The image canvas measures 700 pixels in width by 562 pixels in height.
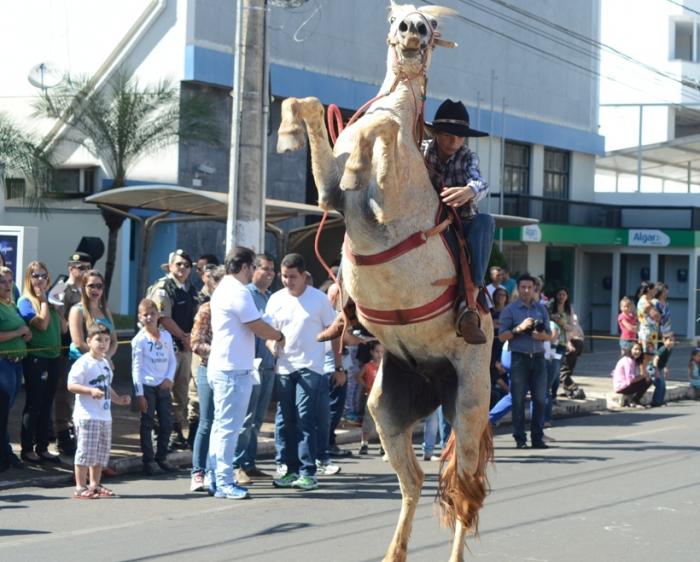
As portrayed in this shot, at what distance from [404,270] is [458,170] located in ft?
2.93

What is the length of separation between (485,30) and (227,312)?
23.0 meters

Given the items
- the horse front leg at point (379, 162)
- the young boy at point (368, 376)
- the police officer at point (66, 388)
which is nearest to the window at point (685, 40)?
the young boy at point (368, 376)

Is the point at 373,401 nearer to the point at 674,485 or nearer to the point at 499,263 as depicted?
the point at 674,485

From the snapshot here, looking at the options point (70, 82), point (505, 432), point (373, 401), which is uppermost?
point (70, 82)

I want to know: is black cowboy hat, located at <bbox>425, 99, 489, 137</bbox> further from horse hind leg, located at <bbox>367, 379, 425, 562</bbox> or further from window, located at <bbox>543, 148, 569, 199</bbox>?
window, located at <bbox>543, 148, 569, 199</bbox>

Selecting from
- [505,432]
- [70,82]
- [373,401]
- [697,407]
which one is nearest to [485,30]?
[70,82]

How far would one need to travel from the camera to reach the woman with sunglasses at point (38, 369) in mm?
11836

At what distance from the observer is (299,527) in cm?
940

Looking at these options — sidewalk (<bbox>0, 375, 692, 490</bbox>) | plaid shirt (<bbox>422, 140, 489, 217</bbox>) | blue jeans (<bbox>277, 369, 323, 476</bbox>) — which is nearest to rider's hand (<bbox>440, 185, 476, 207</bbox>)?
plaid shirt (<bbox>422, 140, 489, 217</bbox>)

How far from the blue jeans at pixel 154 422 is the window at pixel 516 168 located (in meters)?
22.4

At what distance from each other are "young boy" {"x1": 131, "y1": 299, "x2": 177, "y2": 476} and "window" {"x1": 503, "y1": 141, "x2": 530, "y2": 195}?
22398 mm

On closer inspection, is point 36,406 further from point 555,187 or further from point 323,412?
point 555,187

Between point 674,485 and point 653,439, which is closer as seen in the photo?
point 674,485

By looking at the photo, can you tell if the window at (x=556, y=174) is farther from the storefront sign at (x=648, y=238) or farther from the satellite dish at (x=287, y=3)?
the satellite dish at (x=287, y=3)
